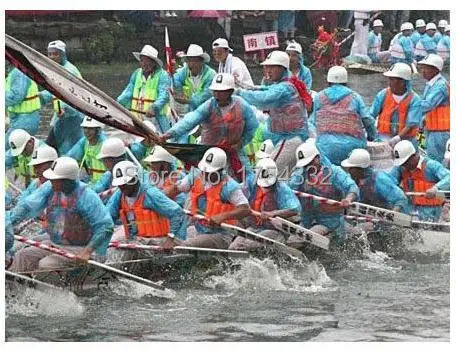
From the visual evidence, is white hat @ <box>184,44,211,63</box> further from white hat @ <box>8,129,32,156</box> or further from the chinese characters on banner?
white hat @ <box>8,129,32,156</box>

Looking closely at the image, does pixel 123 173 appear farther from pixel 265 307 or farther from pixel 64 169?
pixel 265 307

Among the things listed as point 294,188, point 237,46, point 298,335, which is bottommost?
point 298,335

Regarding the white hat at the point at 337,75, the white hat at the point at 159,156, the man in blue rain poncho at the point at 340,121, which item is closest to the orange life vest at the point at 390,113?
the man in blue rain poncho at the point at 340,121

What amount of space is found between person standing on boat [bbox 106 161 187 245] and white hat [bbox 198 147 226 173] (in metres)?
0.63

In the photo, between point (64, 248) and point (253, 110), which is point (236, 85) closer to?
point (253, 110)

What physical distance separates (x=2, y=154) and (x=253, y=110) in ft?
9.76

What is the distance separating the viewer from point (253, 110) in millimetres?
20109

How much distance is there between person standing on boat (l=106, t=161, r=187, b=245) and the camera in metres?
18.1

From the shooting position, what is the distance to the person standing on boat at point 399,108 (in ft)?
68.6

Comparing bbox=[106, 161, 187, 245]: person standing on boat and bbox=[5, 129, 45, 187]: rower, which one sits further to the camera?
bbox=[5, 129, 45, 187]: rower

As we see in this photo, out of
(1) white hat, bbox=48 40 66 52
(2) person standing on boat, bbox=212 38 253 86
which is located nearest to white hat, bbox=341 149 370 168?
(2) person standing on boat, bbox=212 38 253 86

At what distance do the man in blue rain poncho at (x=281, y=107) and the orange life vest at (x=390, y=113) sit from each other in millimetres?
1040

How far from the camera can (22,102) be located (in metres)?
21.5
